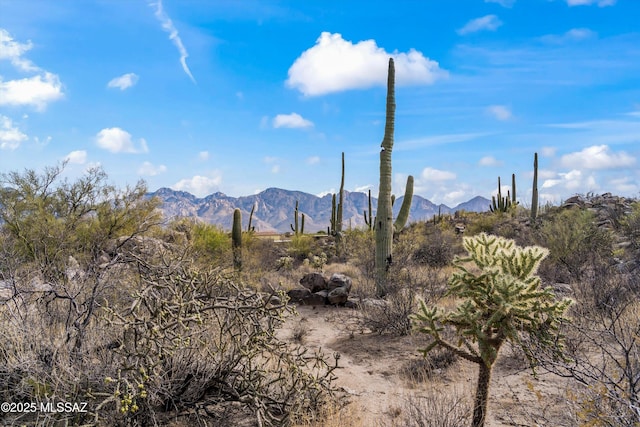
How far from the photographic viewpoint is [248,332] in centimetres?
524

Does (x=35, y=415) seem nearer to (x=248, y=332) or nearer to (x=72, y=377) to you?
(x=72, y=377)

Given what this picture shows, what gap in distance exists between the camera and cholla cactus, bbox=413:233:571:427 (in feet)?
12.4

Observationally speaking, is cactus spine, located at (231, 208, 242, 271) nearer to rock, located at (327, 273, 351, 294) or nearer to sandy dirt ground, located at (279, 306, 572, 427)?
rock, located at (327, 273, 351, 294)

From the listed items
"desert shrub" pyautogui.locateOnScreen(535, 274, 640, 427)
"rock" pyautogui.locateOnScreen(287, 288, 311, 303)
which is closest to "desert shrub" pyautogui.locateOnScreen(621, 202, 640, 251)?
"desert shrub" pyautogui.locateOnScreen(535, 274, 640, 427)

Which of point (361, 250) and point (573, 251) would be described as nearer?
point (573, 251)

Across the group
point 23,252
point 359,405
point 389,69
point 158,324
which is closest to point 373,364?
point 359,405

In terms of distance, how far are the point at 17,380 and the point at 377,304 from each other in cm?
688

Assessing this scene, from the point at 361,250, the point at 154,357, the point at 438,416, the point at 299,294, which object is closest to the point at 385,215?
the point at 299,294

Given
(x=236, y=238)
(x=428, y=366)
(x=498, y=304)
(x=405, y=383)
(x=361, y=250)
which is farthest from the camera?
(x=361, y=250)

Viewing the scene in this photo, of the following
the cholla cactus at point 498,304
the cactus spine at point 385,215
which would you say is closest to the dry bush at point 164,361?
the cholla cactus at point 498,304

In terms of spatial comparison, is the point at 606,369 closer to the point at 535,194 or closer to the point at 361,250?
the point at 361,250

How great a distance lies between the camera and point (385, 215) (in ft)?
42.4

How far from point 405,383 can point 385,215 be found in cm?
695

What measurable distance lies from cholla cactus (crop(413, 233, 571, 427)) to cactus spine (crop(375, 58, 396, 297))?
8073 millimetres
